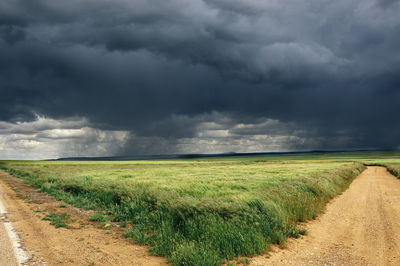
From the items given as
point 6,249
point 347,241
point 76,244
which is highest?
point 6,249

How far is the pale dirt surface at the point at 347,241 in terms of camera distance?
26.0 ft

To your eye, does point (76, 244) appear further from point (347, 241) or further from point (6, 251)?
point (347, 241)

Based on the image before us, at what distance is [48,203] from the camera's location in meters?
18.0

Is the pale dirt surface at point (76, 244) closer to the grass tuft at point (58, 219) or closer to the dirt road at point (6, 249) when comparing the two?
the dirt road at point (6, 249)

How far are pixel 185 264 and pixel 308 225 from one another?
7.00 metres

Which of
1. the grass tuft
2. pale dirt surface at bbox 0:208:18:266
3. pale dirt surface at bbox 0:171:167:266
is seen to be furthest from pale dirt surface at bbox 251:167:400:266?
the grass tuft

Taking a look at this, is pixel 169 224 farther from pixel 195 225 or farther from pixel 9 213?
pixel 9 213

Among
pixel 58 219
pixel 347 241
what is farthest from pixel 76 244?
pixel 347 241

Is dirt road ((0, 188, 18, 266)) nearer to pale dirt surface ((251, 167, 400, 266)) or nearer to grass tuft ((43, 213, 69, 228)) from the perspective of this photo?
grass tuft ((43, 213, 69, 228))

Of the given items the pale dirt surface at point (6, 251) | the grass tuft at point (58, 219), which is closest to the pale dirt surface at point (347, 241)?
the pale dirt surface at point (6, 251)

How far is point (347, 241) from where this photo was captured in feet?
31.6

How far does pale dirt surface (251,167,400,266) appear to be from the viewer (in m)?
7.93

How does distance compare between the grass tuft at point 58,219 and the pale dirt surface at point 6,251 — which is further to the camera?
the grass tuft at point 58,219

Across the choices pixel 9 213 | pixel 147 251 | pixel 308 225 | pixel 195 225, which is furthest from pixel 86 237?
pixel 308 225
